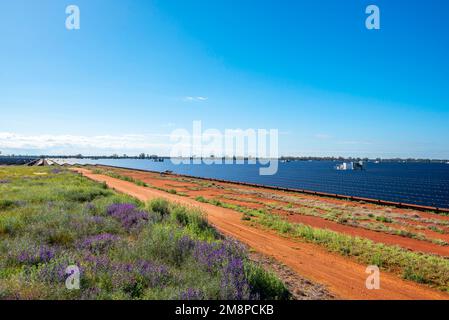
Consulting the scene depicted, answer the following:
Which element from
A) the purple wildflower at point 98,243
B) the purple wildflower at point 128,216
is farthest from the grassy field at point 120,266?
the purple wildflower at point 128,216

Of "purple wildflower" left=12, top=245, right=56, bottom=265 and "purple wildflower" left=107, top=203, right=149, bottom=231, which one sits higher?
"purple wildflower" left=12, top=245, right=56, bottom=265

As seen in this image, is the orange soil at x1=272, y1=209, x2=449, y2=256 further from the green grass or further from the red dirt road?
the red dirt road

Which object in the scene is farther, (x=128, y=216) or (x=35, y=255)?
(x=128, y=216)

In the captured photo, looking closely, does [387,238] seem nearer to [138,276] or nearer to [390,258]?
[390,258]

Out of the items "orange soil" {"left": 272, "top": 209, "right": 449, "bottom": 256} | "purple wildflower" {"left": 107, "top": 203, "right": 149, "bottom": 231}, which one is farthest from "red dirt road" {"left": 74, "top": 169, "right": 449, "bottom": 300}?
"orange soil" {"left": 272, "top": 209, "right": 449, "bottom": 256}

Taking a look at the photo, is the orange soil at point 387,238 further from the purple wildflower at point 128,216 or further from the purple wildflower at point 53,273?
the purple wildflower at point 53,273

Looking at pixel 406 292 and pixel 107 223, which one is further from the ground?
pixel 107 223

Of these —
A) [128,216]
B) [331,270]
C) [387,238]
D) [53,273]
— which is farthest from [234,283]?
[387,238]
